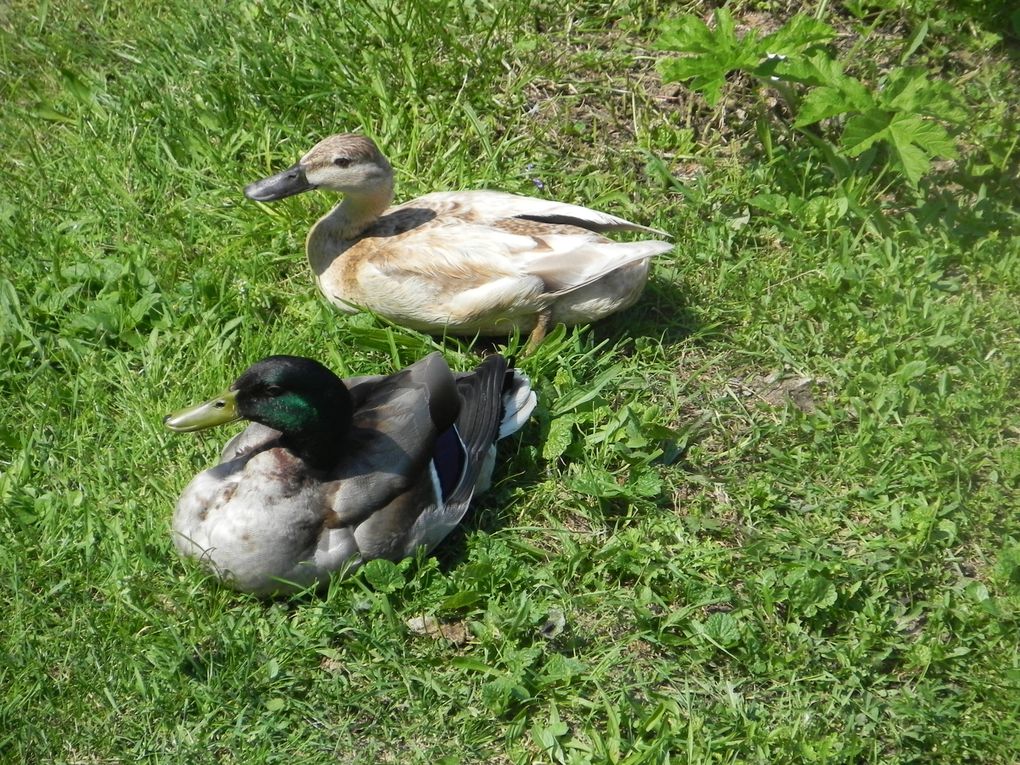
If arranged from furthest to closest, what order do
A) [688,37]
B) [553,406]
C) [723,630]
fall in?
[688,37] → [553,406] → [723,630]

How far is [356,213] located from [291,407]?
4.11 ft

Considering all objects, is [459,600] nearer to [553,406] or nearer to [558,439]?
[558,439]

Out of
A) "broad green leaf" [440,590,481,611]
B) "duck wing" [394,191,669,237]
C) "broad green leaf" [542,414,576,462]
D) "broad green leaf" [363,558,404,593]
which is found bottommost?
"broad green leaf" [440,590,481,611]

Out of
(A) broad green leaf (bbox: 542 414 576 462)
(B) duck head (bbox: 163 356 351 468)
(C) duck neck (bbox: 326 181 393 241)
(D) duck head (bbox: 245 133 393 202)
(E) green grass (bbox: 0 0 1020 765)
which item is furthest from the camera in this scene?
(C) duck neck (bbox: 326 181 393 241)

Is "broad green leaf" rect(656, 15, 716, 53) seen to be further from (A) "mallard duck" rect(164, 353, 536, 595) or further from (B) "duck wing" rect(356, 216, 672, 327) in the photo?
(A) "mallard duck" rect(164, 353, 536, 595)

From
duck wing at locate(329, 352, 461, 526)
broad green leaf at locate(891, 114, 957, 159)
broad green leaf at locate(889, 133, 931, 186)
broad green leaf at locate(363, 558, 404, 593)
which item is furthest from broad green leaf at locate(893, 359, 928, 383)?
broad green leaf at locate(363, 558, 404, 593)

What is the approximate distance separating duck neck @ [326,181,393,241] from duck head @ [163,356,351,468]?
109cm

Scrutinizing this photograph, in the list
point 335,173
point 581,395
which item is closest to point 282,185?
point 335,173

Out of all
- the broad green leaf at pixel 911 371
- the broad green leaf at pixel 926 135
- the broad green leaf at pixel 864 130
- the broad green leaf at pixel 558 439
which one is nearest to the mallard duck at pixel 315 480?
the broad green leaf at pixel 558 439

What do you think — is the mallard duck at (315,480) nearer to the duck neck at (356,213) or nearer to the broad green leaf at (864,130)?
the duck neck at (356,213)

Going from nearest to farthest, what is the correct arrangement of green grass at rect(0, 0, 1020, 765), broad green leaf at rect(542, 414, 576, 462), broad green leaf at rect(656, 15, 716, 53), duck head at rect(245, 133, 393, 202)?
green grass at rect(0, 0, 1020, 765)
broad green leaf at rect(542, 414, 576, 462)
duck head at rect(245, 133, 393, 202)
broad green leaf at rect(656, 15, 716, 53)

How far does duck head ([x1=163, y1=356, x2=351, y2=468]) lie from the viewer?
352 cm

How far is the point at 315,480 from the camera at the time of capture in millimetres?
3623

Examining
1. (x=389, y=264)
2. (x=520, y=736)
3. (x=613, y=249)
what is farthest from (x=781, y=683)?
(x=389, y=264)
